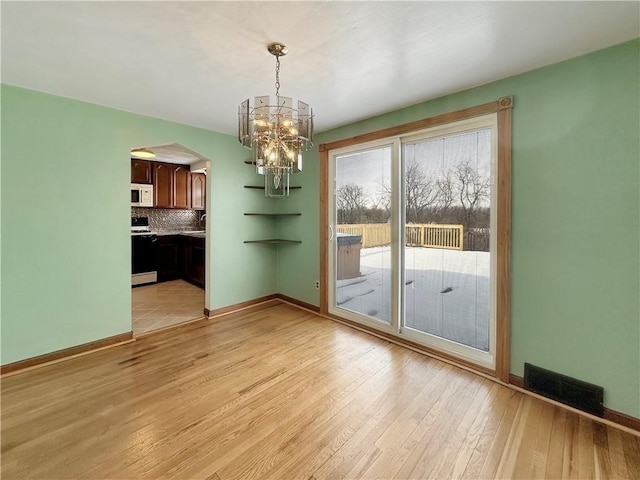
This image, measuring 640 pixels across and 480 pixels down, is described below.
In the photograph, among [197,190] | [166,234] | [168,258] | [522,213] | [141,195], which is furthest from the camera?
[197,190]

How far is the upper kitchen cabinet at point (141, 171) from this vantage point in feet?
17.3

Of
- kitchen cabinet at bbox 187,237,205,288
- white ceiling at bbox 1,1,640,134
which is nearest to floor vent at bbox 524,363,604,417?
white ceiling at bbox 1,1,640,134

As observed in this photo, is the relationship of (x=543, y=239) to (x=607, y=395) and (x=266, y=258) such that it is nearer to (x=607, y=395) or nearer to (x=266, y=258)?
(x=607, y=395)

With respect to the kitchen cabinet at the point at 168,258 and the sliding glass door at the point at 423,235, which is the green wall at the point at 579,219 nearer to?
the sliding glass door at the point at 423,235

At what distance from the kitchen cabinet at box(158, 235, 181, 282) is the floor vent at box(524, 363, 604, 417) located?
19.4ft

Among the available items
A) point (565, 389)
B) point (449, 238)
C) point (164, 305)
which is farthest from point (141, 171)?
point (565, 389)

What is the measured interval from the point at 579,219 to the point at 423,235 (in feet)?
3.89

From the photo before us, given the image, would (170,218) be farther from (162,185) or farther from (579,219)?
(579,219)

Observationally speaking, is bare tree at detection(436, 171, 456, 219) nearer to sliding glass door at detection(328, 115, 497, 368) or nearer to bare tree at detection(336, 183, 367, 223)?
sliding glass door at detection(328, 115, 497, 368)

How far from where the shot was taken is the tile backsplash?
234 inches

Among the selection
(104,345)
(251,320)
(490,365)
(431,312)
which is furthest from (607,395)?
(104,345)

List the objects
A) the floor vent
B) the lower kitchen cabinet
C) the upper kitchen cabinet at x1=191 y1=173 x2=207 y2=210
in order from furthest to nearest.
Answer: the upper kitchen cabinet at x1=191 y1=173 x2=207 y2=210
the lower kitchen cabinet
the floor vent

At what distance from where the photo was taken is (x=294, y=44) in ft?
5.83

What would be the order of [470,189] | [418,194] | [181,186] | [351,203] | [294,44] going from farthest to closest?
[181,186] < [351,203] < [418,194] < [470,189] < [294,44]
